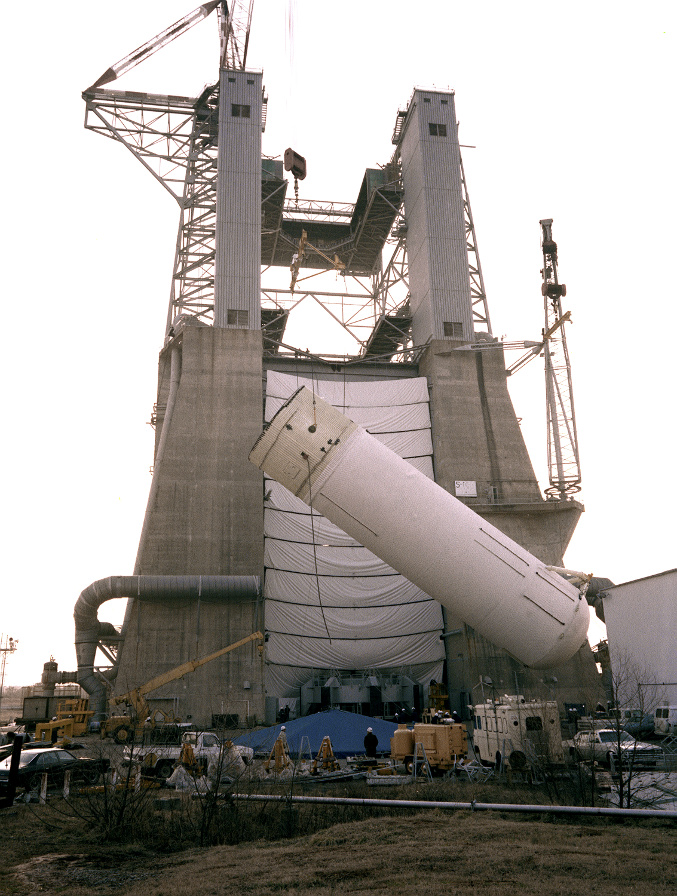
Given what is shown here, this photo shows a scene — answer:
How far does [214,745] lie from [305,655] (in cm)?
1717

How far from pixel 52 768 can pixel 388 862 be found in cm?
1208

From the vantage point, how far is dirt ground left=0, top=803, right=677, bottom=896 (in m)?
7.66

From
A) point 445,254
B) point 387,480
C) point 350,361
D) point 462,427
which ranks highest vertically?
point 445,254

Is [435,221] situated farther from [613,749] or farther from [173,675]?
[613,749]

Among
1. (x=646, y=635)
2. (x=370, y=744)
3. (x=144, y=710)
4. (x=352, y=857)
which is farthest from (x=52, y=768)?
(x=646, y=635)

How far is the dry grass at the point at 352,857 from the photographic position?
772 centimetres

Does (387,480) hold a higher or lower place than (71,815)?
higher

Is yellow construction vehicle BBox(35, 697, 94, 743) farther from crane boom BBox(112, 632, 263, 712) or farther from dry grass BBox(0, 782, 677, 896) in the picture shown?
dry grass BBox(0, 782, 677, 896)

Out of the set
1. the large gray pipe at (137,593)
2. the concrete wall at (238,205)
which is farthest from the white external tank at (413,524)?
the concrete wall at (238,205)

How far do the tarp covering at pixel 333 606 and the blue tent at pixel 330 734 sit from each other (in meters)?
14.1

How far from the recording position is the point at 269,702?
1412 inches

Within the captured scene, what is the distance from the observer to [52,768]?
57.8 feet

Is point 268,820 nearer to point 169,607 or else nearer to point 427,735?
point 427,735

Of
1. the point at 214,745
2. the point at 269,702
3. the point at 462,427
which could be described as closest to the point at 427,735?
the point at 214,745
